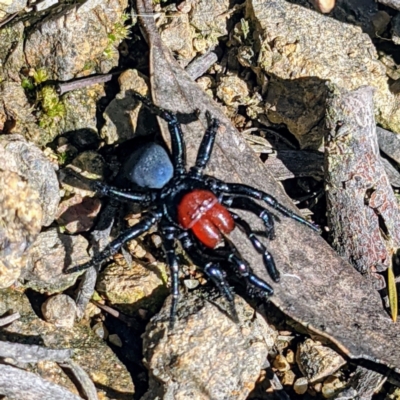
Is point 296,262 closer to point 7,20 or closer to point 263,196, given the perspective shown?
point 263,196

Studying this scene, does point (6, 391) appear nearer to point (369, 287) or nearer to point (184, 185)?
point (184, 185)

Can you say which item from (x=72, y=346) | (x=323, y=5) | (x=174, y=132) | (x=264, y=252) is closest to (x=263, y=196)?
(x=264, y=252)

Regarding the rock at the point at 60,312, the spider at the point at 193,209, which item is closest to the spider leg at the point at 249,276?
the spider at the point at 193,209

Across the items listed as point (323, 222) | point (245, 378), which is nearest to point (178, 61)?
point (323, 222)

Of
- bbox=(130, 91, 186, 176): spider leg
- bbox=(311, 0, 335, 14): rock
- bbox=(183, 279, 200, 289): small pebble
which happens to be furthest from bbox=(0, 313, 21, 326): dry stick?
bbox=(311, 0, 335, 14): rock

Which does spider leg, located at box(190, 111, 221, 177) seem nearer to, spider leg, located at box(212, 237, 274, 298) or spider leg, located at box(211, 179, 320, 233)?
spider leg, located at box(211, 179, 320, 233)
